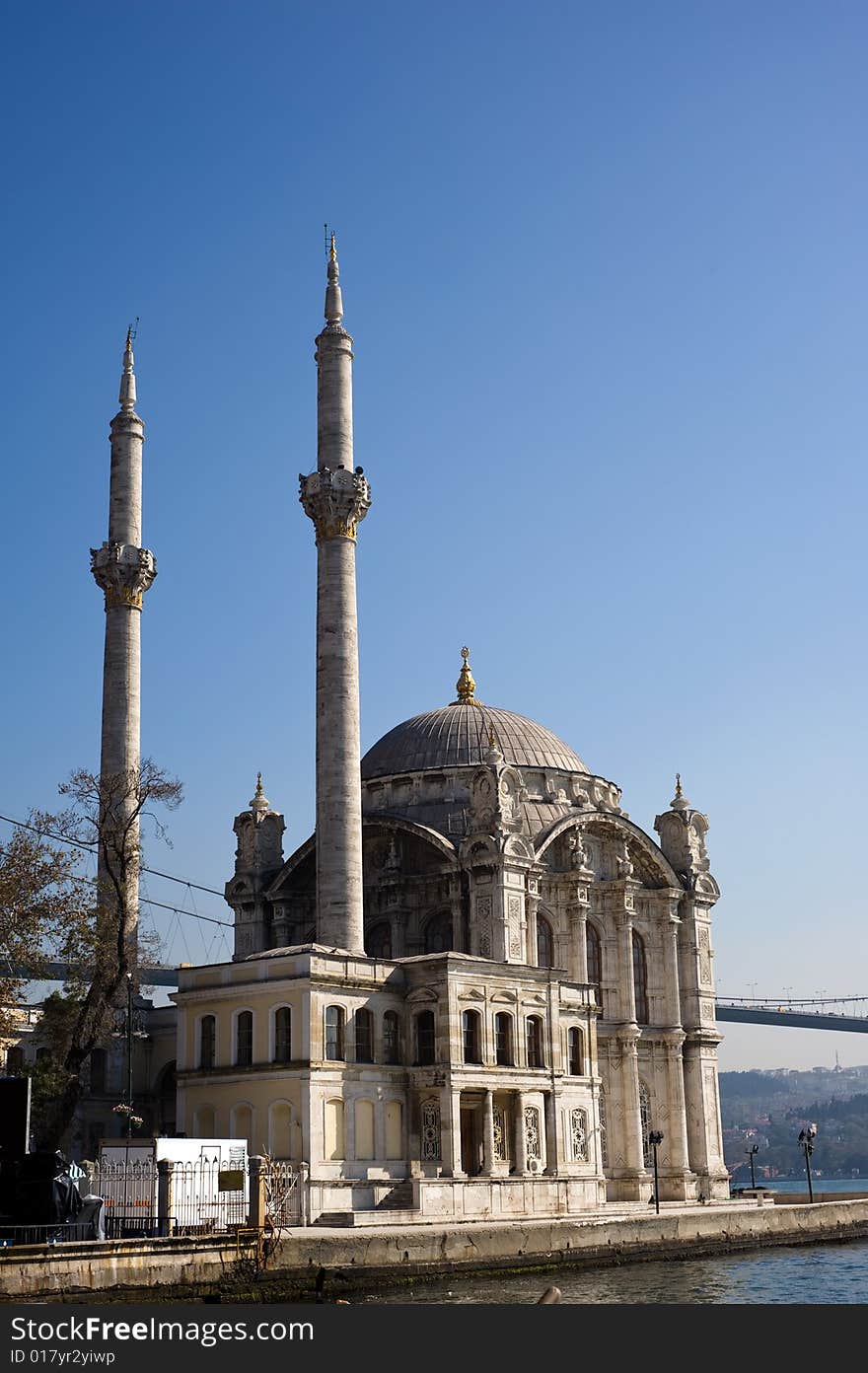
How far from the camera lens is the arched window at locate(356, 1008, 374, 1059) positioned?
148 feet

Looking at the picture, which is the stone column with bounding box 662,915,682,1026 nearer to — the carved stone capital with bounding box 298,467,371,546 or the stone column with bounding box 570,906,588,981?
the stone column with bounding box 570,906,588,981

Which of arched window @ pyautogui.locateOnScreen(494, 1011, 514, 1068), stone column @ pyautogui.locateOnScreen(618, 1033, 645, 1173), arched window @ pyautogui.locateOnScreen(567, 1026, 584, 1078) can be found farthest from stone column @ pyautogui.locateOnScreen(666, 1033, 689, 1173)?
arched window @ pyautogui.locateOnScreen(494, 1011, 514, 1068)

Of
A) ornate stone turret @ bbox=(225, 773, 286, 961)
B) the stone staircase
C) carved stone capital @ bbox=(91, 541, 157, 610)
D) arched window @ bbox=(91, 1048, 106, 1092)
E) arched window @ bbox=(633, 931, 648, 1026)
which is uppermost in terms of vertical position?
carved stone capital @ bbox=(91, 541, 157, 610)

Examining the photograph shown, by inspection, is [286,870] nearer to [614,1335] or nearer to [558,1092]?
[558,1092]

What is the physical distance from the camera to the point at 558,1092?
4866 cm

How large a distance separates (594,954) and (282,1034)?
68.0 ft

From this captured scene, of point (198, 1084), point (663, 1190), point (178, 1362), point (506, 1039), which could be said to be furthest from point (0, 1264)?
point (663, 1190)

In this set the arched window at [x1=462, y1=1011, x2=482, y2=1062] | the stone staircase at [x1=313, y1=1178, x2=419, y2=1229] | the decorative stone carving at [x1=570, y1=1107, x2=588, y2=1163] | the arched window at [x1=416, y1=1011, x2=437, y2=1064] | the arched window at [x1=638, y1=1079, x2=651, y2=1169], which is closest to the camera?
the stone staircase at [x1=313, y1=1178, x2=419, y2=1229]

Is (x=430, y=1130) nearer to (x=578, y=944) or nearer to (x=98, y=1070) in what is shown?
(x=98, y=1070)

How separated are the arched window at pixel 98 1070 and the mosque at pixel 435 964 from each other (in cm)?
648

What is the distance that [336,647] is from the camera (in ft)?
161

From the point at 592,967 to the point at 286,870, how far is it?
12.3 m

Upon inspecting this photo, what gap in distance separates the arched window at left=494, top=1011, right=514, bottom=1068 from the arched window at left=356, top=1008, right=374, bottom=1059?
4.05m

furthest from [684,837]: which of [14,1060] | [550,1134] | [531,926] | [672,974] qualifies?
[14,1060]
